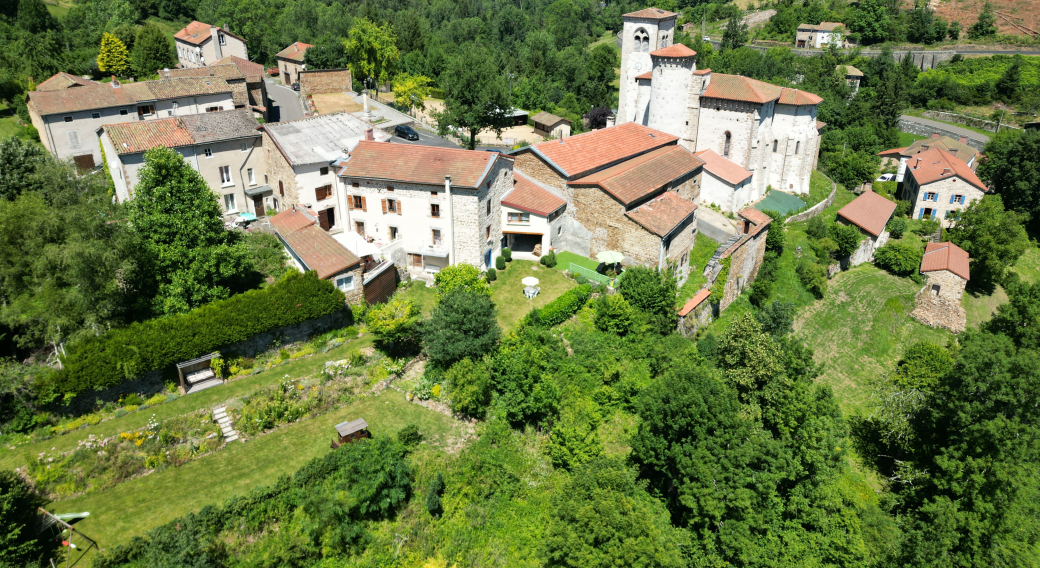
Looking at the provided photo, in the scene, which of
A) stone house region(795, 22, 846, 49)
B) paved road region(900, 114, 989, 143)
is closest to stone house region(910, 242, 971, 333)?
paved road region(900, 114, 989, 143)

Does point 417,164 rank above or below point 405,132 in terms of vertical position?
above

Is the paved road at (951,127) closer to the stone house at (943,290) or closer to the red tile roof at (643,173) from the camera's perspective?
the stone house at (943,290)

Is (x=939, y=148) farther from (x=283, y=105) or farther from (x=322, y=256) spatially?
(x=283, y=105)

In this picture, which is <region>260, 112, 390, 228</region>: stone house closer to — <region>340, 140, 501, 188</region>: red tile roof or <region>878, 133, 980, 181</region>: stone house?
<region>340, 140, 501, 188</region>: red tile roof

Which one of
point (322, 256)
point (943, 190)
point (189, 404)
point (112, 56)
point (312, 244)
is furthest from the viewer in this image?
point (112, 56)

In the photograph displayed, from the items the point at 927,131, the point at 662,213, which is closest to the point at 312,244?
the point at 662,213

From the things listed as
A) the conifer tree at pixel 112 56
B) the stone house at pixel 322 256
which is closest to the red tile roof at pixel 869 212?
the stone house at pixel 322 256

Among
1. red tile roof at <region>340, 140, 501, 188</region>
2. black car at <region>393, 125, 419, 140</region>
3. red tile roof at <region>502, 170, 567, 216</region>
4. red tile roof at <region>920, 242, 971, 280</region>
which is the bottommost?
red tile roof at <region>920, 242, 971, 280</region>
